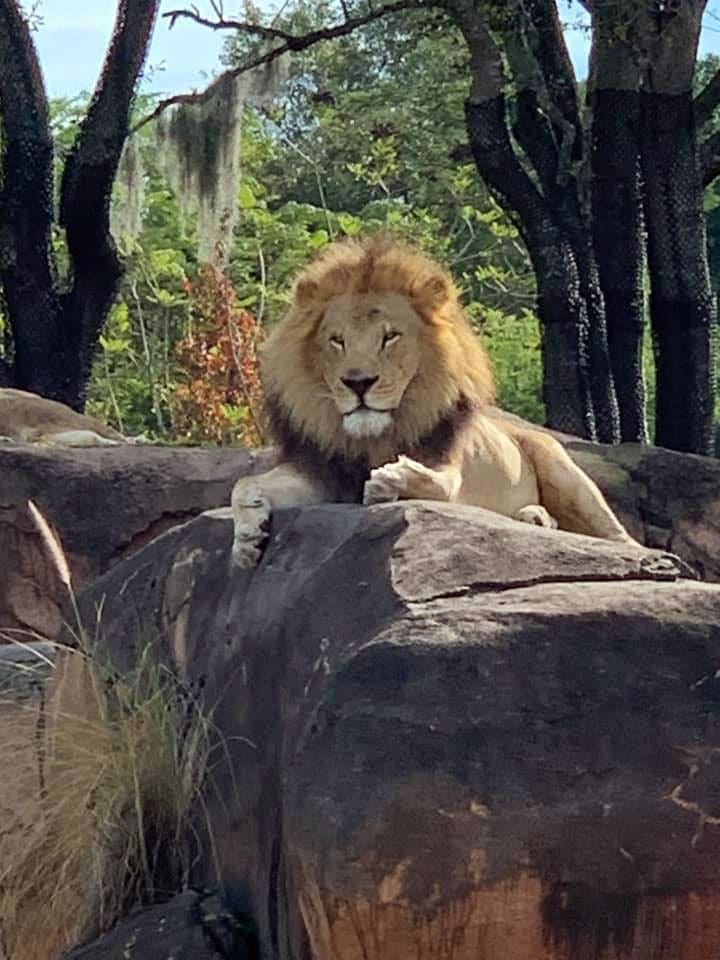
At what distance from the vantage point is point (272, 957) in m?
3.82

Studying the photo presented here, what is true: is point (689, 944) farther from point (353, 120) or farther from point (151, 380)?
point (353, 120)

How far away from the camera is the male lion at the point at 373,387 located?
503cm

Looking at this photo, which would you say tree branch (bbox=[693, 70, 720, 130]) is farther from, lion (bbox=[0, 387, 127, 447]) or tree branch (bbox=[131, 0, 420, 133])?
lion (bbox=[0, 387, 127, 447])

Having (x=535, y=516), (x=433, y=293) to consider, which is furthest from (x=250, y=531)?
(x=535, y=516)

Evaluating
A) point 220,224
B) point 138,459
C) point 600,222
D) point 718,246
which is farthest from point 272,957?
point 718,246

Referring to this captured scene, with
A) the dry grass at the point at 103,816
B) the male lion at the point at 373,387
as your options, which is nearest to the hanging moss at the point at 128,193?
the male lion at the point at 373,387

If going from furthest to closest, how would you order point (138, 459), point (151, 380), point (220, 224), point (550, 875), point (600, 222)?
point (151, 380)
point (220, 224)
point (600, 222)
point (138, 459)
point (550, 875)

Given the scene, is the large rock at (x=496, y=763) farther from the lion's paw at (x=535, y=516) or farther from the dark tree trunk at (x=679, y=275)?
the dark tree trunk at (x=679, y=275)

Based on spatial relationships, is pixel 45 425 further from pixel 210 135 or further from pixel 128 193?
pixel 128 193

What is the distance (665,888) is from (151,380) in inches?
646

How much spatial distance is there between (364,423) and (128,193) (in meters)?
8.79

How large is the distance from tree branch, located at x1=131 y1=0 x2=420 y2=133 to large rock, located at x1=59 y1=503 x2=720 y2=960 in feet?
27.4

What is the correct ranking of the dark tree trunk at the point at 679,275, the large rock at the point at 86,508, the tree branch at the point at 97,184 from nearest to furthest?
the large rock at the point at 86,508, the dark tree trunk at the point at 679,275, the tree branch at the point at 97,184

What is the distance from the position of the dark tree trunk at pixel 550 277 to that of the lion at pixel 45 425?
2.66 m
